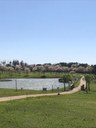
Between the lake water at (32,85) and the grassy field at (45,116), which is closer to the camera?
the grassy field at (45,116)

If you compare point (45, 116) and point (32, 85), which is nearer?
Answer: point (45, 116)

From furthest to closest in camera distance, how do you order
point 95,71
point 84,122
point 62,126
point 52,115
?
point 95,71 → point 52,115 → point 84,122 → point 62,126

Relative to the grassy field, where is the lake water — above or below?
above

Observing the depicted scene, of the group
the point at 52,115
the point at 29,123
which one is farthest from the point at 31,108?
the point at 29,123

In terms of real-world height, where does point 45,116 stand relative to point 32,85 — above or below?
below

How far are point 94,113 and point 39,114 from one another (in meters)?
5.33

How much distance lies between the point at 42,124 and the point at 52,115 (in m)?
4.38

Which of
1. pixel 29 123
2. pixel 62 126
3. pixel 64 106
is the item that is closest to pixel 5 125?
pixel 29 123

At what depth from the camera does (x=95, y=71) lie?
180250 mm

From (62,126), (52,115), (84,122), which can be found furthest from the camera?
(52,115)

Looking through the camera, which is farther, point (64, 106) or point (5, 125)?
point (64, 106)

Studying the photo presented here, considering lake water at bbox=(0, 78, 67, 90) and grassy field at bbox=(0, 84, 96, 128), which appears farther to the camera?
lake water at bbox=(0, 78, 67, 90)

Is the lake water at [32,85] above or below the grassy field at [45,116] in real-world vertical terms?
above

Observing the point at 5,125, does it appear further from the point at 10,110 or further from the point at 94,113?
the point at 94,113
